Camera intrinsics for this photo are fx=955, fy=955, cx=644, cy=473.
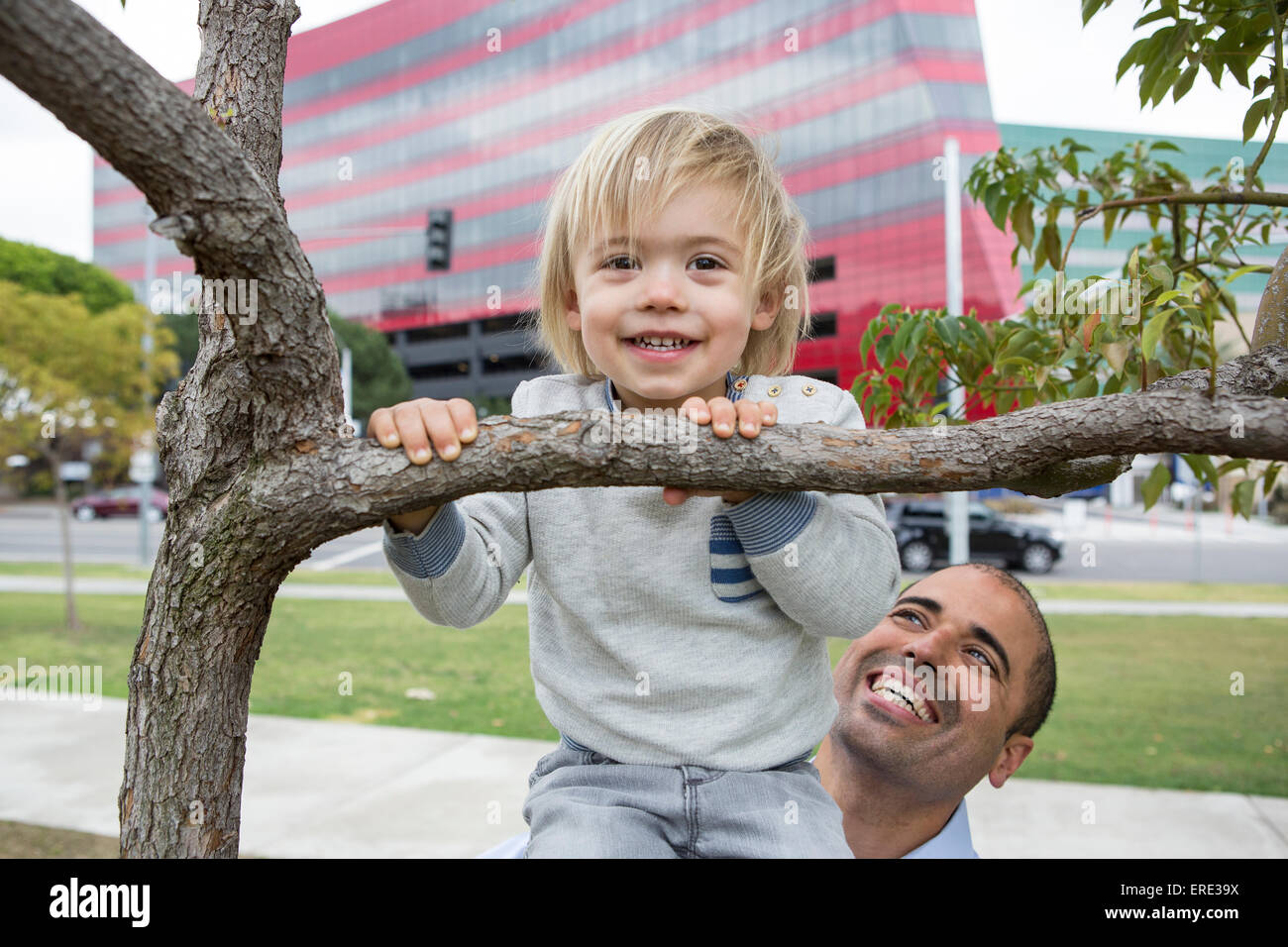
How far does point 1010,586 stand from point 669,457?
1.31 metres

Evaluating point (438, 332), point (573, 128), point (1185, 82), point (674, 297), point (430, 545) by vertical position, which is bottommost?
point (430, 545)

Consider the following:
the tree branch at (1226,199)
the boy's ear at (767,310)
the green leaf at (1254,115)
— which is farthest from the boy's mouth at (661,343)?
the green leaf at (1254,115)

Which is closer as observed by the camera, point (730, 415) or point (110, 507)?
point (730, 415)

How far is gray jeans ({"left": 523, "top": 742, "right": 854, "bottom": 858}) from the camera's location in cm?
133

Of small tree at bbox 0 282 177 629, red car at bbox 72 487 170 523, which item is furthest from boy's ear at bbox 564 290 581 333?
red car at bbox 72 487 170 523

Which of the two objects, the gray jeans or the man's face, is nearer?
the gray jeans

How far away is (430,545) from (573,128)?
39.1 ft

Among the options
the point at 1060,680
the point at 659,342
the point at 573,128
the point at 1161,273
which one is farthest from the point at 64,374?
the point at 1161,273

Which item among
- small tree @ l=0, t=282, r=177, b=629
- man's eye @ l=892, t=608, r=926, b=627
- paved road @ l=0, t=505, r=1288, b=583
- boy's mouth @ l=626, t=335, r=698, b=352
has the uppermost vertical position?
small tree @ l=0, t=282, r=177, b=629

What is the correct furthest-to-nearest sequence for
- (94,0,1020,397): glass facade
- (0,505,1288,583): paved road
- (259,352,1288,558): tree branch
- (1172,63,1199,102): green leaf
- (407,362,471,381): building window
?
(407,362,471,381): building window → (94,0,1020,397): glass facade → (0,505,1288,583): paved road → (1172,63,1199,102): green leaf → (259,352,1288,558): tree branch

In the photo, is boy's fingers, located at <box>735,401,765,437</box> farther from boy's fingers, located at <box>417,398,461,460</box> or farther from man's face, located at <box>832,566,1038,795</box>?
man's face, located at <box>832,566,1038,795</box>

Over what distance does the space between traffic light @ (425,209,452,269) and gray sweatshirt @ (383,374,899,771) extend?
9.35 m

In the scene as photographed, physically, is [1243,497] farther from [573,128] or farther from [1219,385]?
[573,128]

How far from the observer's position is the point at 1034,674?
2.08 m
